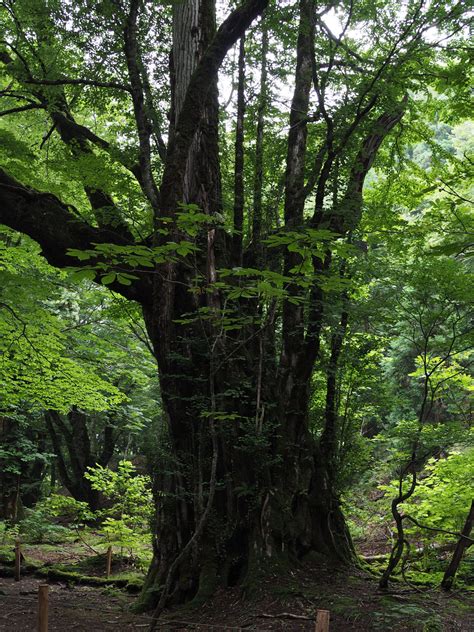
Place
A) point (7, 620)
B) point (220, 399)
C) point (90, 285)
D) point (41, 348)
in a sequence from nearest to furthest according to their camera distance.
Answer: point (220, 399) < point (7, 620) < point (41, 348) < point (90, 285)

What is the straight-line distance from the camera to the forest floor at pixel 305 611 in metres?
4.41

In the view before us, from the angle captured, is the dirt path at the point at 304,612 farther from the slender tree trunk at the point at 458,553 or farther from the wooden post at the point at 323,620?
the wooden post at the point at 323,620

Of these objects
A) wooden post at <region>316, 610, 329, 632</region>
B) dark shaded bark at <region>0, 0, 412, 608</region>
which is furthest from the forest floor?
wooden post at <region>316, 610, 329, 632</region>

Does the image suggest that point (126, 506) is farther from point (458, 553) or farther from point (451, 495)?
point (458, 553)

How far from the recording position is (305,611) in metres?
4.71

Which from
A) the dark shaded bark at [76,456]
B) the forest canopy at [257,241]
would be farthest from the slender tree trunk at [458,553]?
the dark shaded bark at [76,456]

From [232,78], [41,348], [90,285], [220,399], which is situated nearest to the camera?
[220,399]

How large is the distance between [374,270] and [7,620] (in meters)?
6.39

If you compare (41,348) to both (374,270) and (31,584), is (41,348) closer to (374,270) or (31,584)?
(31,584)

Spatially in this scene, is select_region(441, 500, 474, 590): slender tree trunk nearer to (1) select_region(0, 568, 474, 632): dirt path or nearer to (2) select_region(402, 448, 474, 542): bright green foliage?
(1) select_region(0, 568, 474, 632): dirt path

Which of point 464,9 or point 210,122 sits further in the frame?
point 210,122

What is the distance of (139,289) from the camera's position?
20.0 ft

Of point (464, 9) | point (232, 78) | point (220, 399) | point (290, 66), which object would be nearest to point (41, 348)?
point (220, 399)

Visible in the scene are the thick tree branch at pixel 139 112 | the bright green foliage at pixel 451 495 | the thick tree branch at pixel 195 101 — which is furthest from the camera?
the bright green foliage at pixel 451 495
